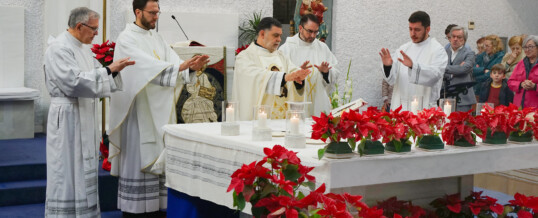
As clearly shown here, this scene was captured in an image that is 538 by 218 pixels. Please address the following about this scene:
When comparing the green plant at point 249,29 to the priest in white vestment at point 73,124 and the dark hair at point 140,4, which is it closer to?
the dark hair at point 140,4

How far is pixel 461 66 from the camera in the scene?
25.4ft

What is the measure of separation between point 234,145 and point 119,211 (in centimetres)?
241

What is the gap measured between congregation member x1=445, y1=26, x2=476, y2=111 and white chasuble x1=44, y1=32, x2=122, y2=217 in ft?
13.6

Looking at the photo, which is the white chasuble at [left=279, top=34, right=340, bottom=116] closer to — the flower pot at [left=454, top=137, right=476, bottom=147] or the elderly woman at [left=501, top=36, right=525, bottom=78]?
the flower pot at [left=454, top=137, right=476, bottom=147]

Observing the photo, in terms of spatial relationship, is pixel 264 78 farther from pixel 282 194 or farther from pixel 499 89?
pixel 499 89

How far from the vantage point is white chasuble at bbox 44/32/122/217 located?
4.83 m

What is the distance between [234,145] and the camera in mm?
3820

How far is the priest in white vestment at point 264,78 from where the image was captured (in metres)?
5.60

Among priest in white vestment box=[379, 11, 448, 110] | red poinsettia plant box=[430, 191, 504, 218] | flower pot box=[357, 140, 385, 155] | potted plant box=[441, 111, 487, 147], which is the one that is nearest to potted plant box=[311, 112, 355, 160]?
flower pot box=[357, 140, 385, 155]

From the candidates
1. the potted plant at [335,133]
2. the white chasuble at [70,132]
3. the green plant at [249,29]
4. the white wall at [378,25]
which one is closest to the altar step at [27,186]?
the white chasuble at [70,132]

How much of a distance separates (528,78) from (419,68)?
1.85 m

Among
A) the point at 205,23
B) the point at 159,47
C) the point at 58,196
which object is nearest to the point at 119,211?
the point at 58,196

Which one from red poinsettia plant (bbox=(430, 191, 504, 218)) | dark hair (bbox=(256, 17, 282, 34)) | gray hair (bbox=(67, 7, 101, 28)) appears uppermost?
dark hair (bbox=(256, 17, 282, 34))

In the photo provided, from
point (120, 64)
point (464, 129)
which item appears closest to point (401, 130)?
point (464, 129)
